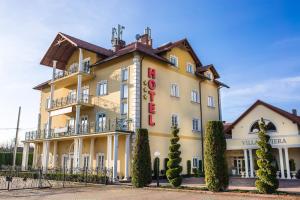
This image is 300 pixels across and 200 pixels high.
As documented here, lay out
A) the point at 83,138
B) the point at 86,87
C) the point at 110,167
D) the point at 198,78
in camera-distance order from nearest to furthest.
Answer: the point at 110,167
the point at 83,138
the point at 86,87
the point at 198,78

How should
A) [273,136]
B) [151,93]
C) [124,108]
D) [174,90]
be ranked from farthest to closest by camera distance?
[174,90] → [273,136] → [151,93] → [124,108]

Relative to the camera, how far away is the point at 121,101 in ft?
79.3

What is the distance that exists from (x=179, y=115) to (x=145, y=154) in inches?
367

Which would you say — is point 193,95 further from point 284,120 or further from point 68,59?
point 68,59

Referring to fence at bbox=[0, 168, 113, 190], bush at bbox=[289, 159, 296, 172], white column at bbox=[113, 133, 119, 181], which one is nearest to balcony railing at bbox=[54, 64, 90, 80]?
white column at bbox=[113, 133, 119, 181]

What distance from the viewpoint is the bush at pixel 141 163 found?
1795cm

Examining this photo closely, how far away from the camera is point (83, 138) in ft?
85.1

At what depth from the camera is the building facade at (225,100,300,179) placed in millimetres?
24438

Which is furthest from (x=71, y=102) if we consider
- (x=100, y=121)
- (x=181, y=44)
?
(x=181, y=44)

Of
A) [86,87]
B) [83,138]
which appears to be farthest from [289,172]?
[86,87]

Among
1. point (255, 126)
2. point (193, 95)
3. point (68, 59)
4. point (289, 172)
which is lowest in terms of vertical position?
point (289, 172)

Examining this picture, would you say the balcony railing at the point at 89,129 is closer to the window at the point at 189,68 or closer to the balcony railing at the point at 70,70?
the balcony railing at the point at 70,70

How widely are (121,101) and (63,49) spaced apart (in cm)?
1023

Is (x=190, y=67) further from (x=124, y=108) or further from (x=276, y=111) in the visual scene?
(x=124, y=108)
